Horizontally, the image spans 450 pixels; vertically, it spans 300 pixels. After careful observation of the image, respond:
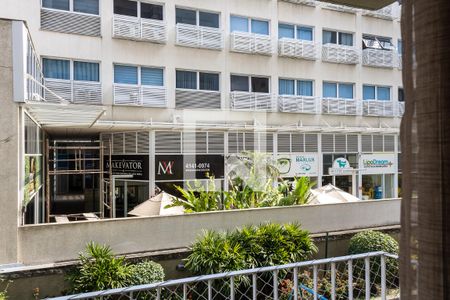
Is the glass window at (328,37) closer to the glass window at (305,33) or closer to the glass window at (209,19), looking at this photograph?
the glass window at (305,33)

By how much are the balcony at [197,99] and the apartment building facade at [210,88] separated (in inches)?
1.8

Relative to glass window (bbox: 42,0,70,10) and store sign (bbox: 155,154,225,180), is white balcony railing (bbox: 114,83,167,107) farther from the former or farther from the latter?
glass window (bbox: 42,0,70,10)

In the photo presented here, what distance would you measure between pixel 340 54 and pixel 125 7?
10842mm

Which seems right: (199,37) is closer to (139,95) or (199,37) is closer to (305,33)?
(139,95)

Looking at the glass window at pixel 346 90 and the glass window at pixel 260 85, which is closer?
the glass window at pixel 260 85

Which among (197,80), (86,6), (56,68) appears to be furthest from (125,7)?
(197,80)

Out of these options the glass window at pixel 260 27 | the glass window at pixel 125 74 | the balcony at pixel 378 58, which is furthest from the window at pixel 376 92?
the glass window at pixel 125 74

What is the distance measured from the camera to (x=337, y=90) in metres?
21.6

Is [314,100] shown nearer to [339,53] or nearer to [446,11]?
[339,53]

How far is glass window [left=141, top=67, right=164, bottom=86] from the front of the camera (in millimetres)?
17156

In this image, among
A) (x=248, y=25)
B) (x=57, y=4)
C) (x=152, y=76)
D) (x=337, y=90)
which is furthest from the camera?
(x=337, y=90)

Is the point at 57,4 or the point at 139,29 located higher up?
the point at 57,4

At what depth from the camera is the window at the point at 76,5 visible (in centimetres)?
1544

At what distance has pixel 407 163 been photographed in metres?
0.82
